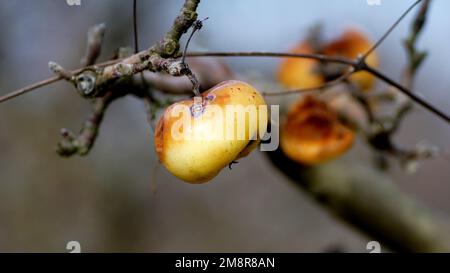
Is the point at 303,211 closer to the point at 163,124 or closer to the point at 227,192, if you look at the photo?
the point at 227,192

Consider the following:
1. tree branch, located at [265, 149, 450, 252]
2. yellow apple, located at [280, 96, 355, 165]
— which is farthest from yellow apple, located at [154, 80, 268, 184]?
tree branch, located at [265, 149, 450, 252]

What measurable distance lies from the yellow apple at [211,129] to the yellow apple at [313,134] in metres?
0.51

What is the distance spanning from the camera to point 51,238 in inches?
92.3

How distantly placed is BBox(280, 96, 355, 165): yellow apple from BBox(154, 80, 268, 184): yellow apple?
1.68 feet

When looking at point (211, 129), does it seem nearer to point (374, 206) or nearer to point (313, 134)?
point (313, 134)

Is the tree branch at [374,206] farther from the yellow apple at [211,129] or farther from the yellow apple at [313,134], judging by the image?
the yellow apple at [211,129]

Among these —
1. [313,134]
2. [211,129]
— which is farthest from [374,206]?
[211,129]

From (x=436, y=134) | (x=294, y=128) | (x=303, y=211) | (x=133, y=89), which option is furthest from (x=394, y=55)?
(x=133, y=89)

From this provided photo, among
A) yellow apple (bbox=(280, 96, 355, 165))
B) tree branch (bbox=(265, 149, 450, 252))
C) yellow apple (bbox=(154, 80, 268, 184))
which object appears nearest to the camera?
yellow apple (bbox=(154, 80, 268, 184))

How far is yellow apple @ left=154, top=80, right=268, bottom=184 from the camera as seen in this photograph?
529 mm

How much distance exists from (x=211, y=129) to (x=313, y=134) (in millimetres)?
579

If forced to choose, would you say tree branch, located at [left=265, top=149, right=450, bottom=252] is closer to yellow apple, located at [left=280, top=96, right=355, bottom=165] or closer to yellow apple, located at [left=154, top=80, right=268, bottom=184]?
yellow apple, located at [left=280, top=96, right=355, bottom=165]

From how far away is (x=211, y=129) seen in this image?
20.8 inches

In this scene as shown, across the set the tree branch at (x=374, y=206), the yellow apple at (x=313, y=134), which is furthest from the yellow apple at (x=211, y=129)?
the tree branch at (x=374, y=206)
